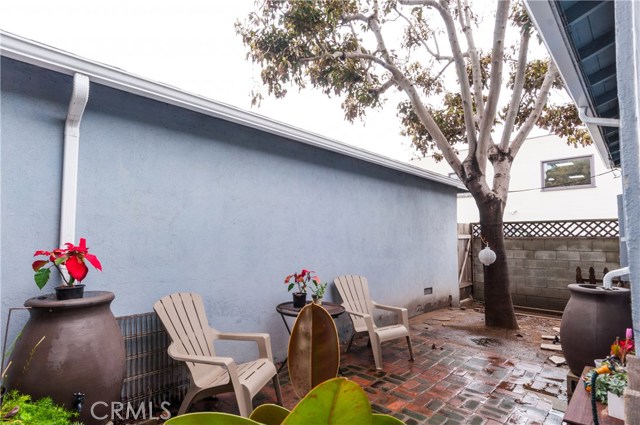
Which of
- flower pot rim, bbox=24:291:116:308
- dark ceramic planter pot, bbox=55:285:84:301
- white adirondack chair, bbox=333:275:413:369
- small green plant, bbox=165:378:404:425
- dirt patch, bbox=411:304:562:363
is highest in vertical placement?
small green plant, bbox=165:378:404:425

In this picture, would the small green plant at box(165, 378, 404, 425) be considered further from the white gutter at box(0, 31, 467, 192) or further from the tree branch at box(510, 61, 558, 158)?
the tree branch at box(510, 61, 558, 158)

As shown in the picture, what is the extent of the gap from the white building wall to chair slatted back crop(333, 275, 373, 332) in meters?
5.69

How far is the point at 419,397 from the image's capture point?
9.48 feet

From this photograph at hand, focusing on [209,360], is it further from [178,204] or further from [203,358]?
[178,204]

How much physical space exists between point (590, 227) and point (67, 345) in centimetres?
759

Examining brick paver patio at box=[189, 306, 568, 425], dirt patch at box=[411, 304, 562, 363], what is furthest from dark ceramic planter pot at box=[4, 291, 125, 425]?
dirt patch at box=[411, 304, 562, 363]

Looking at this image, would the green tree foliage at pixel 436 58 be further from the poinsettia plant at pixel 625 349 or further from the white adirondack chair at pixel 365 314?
the poinsettia plant at pixel 625 349

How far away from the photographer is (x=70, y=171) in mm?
2348

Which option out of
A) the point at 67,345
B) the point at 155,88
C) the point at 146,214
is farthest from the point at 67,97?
the point at 67,345

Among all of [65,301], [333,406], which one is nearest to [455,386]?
[65,301]

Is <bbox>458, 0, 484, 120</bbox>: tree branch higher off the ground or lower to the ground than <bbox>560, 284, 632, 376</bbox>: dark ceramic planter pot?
higher

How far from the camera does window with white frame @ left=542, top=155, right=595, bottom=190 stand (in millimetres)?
9164

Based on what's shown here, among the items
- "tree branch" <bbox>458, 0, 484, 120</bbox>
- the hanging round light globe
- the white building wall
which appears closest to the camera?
the hanging round light globe

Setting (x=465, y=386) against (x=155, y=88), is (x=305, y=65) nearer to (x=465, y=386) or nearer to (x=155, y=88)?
(x=155, y=88)
